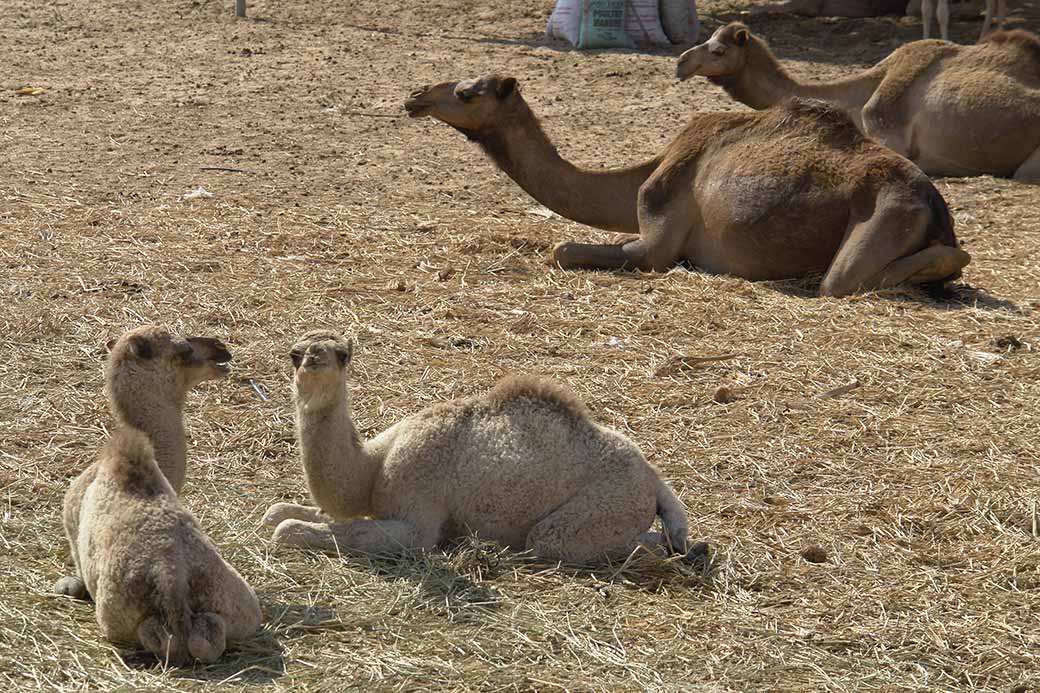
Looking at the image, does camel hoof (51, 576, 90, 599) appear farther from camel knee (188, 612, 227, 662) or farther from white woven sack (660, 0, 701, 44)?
white woven sack (660, 0, 701, 44)

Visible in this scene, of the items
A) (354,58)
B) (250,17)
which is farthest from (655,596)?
(250,17)

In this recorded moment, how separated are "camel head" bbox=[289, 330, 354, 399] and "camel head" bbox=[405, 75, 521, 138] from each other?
188 inches

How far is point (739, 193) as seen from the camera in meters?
9.20

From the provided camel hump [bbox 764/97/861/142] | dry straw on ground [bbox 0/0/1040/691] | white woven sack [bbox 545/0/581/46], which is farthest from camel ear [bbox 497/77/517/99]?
white woven sack [bbox 545/0/581/46]

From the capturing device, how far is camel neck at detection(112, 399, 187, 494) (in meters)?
4.99

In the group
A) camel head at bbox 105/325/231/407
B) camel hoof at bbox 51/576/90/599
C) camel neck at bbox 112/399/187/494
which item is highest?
camel head at bbox 105/325/231/407

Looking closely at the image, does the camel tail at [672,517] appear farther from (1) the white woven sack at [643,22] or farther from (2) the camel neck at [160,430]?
(1) the white woven sack at [643,22]

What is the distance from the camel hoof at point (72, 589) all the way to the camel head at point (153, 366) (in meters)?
0.60

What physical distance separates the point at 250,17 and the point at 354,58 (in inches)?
111

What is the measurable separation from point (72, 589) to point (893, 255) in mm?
5454

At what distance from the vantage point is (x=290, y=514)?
535cm

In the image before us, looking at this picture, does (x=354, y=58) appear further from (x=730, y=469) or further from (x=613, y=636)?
(x=613, y=636)

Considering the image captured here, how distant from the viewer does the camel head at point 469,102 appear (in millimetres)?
9625

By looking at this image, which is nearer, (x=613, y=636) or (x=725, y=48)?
(x=613, y=636)
